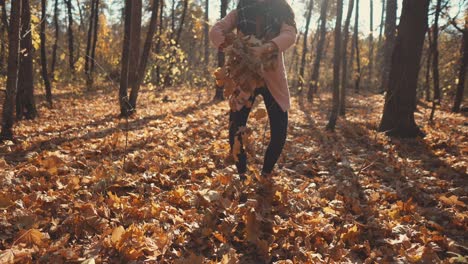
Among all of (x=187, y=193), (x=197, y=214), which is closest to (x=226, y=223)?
(x=197, y=214)

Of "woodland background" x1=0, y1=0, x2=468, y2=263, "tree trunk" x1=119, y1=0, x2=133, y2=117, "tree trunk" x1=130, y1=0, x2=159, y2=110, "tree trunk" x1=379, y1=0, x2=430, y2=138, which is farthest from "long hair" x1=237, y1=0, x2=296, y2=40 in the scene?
"tree trunk" x1=130, y1=0, x2=159, y2=110

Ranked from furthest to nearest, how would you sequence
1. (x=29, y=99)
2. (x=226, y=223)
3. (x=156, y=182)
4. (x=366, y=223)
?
(x=29, y=99) → (x=156, y=182) → (x=366, y=223) → (x=226, y=223)

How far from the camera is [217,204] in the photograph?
2.87 metres

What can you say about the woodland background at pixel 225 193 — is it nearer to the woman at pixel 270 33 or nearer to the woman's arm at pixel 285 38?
the woman at pixel 270 33

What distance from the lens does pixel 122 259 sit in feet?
6.77

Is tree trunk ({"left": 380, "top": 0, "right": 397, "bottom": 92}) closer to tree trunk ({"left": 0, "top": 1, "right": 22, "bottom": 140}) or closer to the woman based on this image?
the woman

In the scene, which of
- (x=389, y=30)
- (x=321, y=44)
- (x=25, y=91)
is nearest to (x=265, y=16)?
(x=25, y=91)

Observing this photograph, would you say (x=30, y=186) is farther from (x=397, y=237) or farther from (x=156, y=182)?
(x=397, y=237)

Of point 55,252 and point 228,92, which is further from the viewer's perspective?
point 228,92

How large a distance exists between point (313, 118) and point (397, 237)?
22.1ft

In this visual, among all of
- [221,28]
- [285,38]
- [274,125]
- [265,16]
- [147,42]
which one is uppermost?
[147,42]

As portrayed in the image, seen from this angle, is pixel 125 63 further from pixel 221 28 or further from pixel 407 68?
pixel 407 68

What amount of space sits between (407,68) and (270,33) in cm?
430

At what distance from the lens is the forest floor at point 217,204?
226 cm
